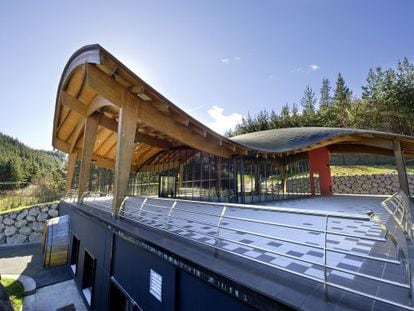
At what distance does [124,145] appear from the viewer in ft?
19.8

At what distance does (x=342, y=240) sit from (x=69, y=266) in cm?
1053

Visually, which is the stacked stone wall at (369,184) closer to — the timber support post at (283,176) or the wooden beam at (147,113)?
the timber support post at (283,176)

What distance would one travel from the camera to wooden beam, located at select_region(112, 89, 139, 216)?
5842 mm

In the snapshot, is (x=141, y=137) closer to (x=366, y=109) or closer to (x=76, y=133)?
(x=76, y=133)

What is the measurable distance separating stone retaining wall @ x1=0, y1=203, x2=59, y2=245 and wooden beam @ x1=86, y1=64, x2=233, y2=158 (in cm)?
1238

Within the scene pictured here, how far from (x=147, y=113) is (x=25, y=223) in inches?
527

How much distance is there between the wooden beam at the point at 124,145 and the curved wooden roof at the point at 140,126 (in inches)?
8.2

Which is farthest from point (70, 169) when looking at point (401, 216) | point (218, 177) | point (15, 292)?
point (401, 216)

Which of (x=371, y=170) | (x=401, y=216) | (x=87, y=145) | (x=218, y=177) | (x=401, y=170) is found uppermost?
(x=87, y=145)

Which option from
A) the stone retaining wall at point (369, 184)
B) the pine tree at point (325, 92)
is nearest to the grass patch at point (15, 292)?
the stone retaining wall at point (369, 184)

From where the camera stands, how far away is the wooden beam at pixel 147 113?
564 cm

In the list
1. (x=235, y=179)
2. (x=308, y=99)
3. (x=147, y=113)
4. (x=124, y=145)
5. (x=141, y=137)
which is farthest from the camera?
(x=308, y=99)

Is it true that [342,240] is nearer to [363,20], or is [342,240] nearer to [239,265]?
[239,265]

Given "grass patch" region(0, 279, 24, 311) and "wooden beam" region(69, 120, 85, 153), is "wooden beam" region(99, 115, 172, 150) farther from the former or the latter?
"grass patch" region(0, 279, 24, 311)
